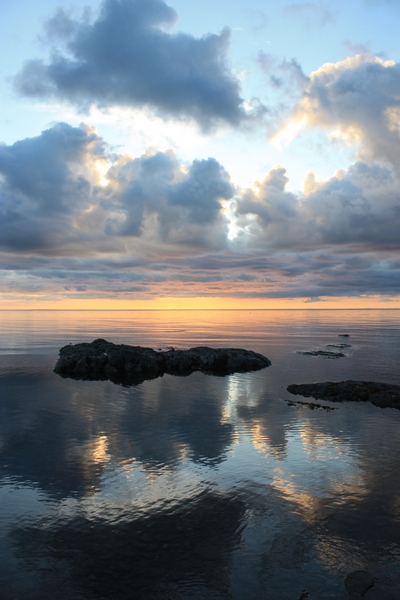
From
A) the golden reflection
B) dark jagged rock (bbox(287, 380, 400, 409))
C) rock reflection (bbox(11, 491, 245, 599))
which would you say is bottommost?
rock reflection (bbox(11, 491, 245, 599))

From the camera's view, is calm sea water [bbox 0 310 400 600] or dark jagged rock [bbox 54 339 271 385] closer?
calm sea water [bbox 0 310 400 600]

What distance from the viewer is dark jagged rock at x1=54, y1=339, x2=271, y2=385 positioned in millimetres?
45375

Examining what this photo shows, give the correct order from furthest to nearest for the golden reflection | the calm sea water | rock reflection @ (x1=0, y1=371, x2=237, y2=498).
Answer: the golden reflection, rock reflection @ (x1=0, y1=371, x2=237, y2=498), the calm sea water

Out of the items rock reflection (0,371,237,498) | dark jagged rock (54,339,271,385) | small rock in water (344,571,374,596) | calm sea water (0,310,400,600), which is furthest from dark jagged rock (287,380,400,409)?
small rock in water (344,571,374,596)

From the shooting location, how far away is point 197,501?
15.5 meters

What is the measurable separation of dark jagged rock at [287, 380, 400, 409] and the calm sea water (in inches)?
74.2

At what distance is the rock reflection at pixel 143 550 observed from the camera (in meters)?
11.0

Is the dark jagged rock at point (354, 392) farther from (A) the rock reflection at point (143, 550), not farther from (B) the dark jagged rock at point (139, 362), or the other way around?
(A) the rock reflection at point (143, 550)

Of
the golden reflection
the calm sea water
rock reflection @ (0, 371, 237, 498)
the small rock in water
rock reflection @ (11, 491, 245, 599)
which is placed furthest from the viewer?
the golden reflection

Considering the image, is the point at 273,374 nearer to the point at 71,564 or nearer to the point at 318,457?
the point at 318,457

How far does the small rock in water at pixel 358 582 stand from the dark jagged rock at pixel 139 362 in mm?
32545

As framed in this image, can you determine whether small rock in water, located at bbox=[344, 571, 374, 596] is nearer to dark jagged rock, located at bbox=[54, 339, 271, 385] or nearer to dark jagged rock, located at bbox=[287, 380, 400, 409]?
dark jagged rock, located at bbox=[287, 380, 400, 409]

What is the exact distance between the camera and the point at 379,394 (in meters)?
32.6

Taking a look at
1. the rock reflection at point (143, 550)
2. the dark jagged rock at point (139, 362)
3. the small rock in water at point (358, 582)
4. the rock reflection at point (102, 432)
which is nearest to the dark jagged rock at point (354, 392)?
the rock reflection at point (102, 432)
